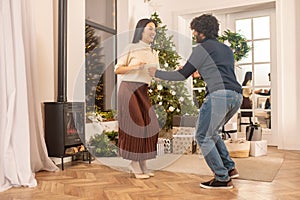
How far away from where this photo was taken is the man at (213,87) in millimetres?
2545

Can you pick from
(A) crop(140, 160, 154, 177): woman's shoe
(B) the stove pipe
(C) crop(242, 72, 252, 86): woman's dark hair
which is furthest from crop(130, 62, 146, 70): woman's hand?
(C) crop(242, 72, 252, 86): woman's dark hair

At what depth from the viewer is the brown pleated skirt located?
297cm

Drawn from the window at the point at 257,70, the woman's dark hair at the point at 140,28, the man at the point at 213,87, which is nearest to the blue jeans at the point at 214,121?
the man at the point at 213,87

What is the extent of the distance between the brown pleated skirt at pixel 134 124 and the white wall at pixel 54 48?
96cm

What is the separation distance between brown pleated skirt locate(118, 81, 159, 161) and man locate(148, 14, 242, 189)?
44 cm

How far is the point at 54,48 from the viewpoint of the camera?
368 centimetres

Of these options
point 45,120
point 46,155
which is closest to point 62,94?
point 45,120

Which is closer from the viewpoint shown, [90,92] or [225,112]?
[225,112]

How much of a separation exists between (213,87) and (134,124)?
2.58 ft

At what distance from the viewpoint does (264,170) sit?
3285 mm

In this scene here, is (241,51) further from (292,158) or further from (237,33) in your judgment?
(292,158)

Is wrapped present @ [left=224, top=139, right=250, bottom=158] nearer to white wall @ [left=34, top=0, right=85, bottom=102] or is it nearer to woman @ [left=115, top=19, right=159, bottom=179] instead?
woman @ [left=115, top=19, right=159, bottom=179]

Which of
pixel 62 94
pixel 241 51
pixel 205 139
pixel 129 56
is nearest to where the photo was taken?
pixel 205 139

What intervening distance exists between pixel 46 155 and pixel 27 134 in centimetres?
53
